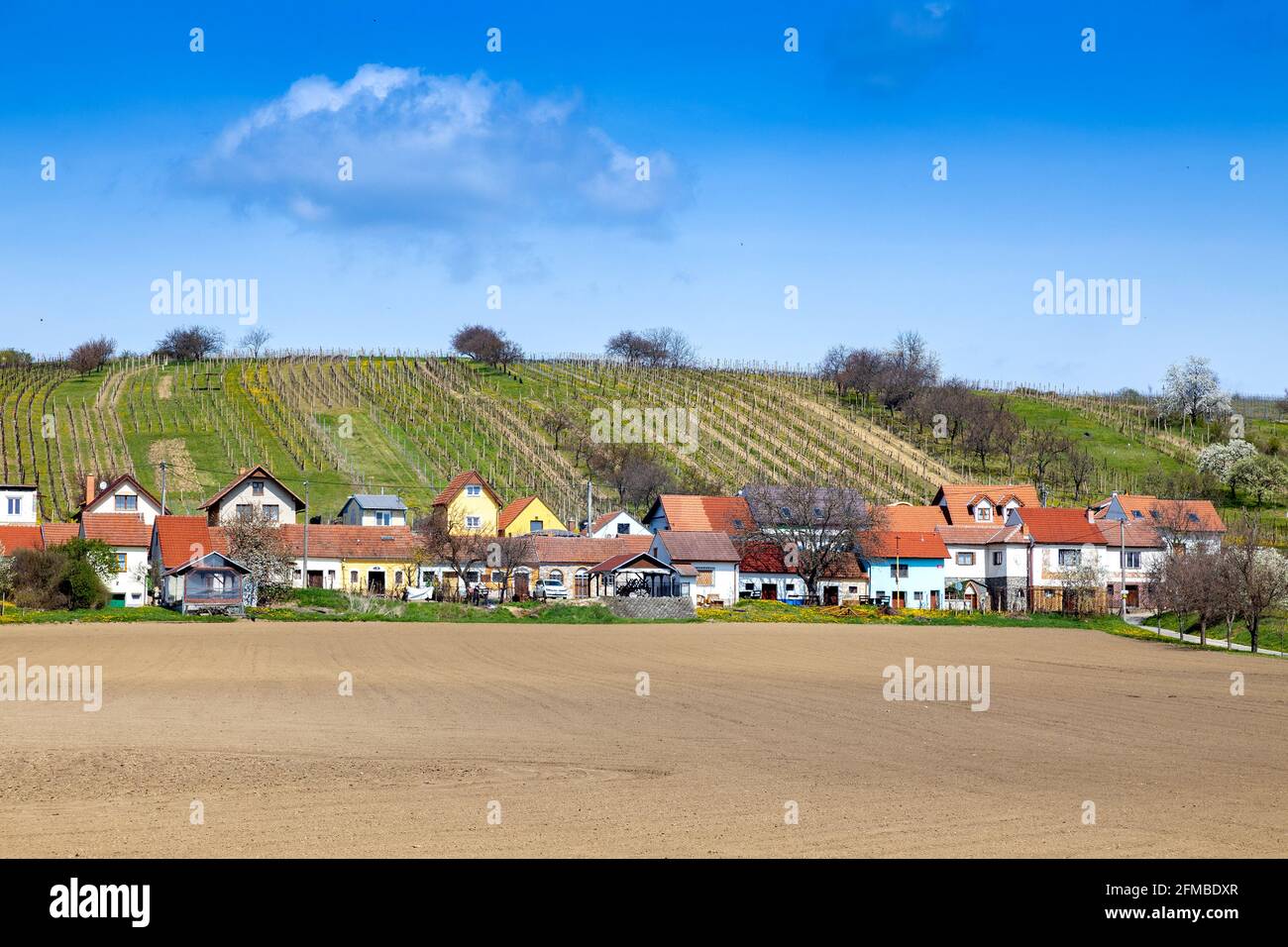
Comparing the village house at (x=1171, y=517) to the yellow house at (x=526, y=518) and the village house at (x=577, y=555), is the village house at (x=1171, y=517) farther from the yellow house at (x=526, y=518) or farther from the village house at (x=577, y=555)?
the yellow house at (x=526, y=518)

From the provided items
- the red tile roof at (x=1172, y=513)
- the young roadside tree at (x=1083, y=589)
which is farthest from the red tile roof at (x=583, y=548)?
the red tile roof at (x=1172, y=513)

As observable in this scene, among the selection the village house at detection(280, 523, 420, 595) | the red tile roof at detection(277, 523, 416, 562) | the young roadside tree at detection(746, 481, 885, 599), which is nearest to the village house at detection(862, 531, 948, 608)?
the young roadside tree at detection(746, 481, 885, 599)

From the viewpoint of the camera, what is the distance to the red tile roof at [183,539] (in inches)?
2731

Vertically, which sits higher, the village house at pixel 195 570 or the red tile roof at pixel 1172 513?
the red tile roof at pixel 1172 513

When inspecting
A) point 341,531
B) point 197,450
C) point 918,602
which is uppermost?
point 197,450

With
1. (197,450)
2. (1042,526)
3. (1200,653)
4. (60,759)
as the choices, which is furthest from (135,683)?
(197,450)

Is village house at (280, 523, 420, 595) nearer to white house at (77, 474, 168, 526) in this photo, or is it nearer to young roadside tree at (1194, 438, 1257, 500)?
white house at (77, 474, 168, 526)

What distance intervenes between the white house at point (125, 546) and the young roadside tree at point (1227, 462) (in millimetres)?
87570

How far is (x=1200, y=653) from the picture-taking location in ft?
153

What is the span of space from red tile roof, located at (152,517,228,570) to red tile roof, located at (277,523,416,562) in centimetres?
631

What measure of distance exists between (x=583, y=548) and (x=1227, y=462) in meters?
64.3

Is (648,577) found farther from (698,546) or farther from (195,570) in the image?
(195,570)
